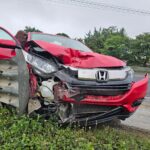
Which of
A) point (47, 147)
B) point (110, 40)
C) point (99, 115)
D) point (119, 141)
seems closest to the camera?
point (47, 147)

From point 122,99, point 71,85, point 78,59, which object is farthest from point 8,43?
point 122,99

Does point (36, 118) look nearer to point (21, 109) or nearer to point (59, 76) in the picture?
point (21, 109)

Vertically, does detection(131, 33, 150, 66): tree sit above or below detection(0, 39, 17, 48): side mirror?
below

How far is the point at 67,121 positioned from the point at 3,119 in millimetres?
968

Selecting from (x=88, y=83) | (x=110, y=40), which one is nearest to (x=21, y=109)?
(x=88, y=83)

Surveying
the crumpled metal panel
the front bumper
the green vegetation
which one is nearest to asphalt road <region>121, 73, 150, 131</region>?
the front bumper

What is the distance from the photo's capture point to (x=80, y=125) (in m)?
5.72

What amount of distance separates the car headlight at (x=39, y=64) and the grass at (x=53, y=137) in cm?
72

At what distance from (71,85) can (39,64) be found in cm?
65

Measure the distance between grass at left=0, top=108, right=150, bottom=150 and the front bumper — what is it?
429 millimetres

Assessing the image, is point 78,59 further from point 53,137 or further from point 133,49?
point 133,49

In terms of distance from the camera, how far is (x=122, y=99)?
5594 mm

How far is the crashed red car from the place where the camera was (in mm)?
5418

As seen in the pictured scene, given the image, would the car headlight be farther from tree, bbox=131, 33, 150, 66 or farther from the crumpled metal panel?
tree, bbox=131, 33, 150, 66
